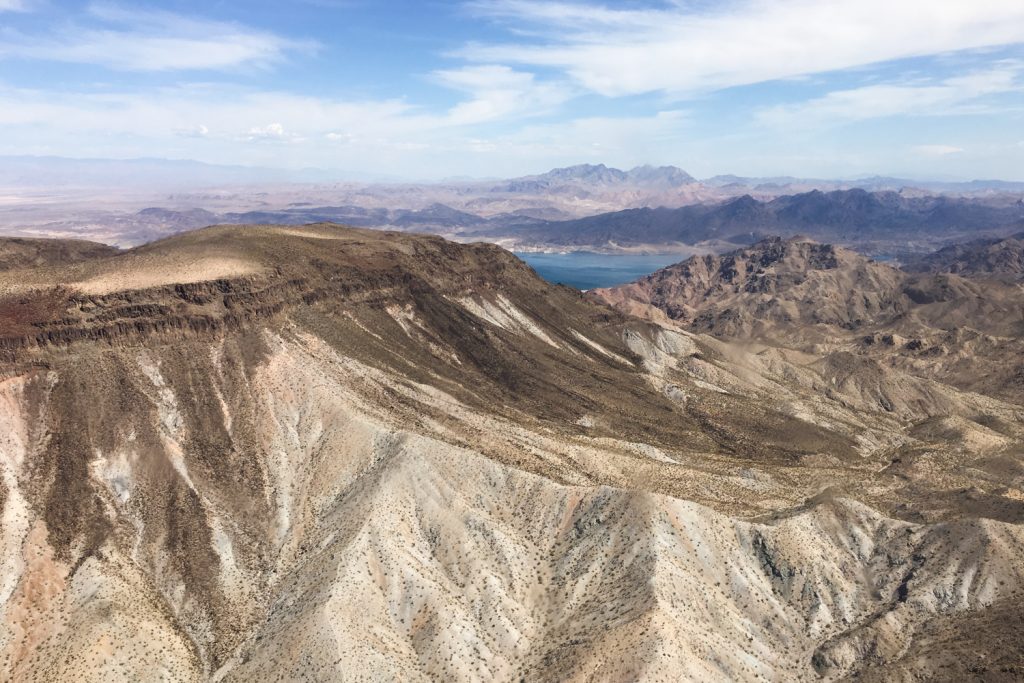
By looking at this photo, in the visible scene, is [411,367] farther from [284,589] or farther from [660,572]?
[660,572]

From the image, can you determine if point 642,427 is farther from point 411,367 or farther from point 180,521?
point 180,521

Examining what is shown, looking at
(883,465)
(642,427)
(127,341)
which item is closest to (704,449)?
(642,427)

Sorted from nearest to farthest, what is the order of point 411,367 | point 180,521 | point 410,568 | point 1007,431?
point 410,568, point 180,521, point 411,367, point 1007,431

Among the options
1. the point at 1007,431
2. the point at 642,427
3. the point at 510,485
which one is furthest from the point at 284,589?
the point at 1007,431

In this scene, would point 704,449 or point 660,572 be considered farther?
point 704,449

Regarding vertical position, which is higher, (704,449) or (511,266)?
(511,266)

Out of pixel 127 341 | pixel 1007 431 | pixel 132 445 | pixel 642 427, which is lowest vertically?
pixel 1007 431

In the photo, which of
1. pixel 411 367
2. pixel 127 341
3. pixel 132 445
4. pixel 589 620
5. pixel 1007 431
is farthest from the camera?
pixel 1007 431
